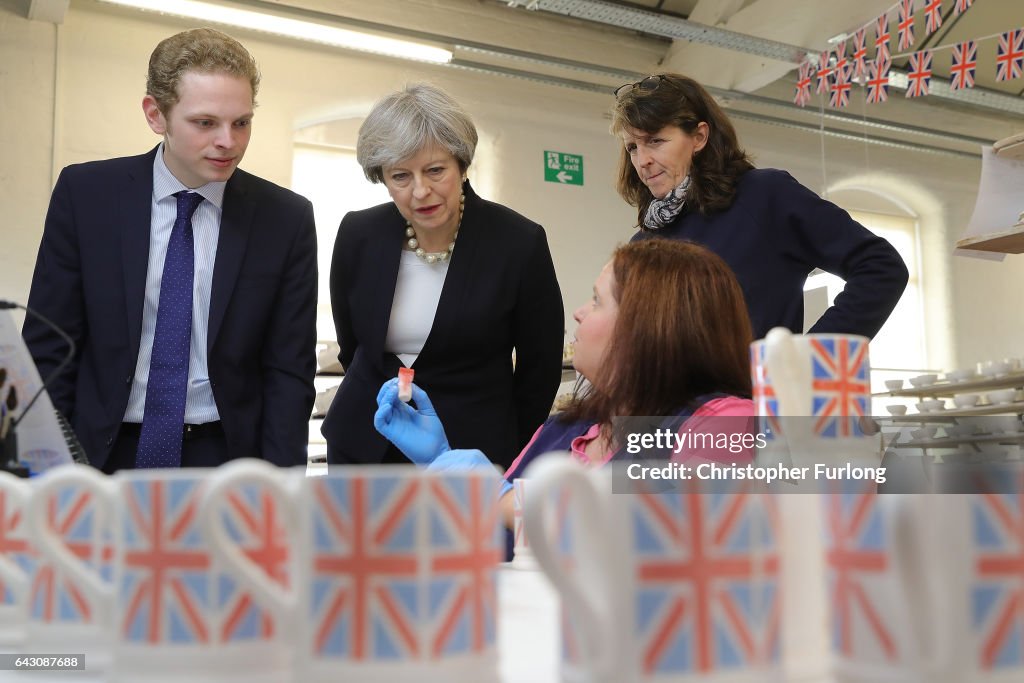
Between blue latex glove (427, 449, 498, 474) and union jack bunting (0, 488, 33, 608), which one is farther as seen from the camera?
blue latex glove (427, 449, 498, 474)

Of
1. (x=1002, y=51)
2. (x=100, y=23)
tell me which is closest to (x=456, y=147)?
(x=1002, y=51)

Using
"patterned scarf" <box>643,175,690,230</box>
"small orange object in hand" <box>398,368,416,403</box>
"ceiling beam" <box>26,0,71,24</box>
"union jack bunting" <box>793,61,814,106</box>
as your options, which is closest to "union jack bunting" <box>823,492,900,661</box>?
"small orange object in hand" <box>398,368,416,403</box>

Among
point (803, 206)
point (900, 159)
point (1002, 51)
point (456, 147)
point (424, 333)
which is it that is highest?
point (900, 159)

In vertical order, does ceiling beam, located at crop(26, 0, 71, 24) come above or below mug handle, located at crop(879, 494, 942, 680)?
above

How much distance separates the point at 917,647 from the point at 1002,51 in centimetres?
408

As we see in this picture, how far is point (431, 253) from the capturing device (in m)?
1.96

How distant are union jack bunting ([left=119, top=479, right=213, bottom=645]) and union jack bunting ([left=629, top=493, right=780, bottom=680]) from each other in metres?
0.19

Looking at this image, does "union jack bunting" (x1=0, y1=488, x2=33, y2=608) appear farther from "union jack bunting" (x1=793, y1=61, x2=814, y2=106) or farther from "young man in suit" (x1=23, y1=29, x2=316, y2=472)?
"union jack bunting" (x1=793, y1=61, x2=814, y2=106)

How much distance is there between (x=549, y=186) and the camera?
257 inches

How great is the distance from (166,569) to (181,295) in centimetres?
126

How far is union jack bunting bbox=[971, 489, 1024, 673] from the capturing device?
35 cm

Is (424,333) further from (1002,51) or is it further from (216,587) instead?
(1002,51)

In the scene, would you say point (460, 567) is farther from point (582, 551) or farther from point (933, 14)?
point (933, 14)

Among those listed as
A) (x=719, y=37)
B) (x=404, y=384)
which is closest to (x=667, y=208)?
(x=404, y=384)
